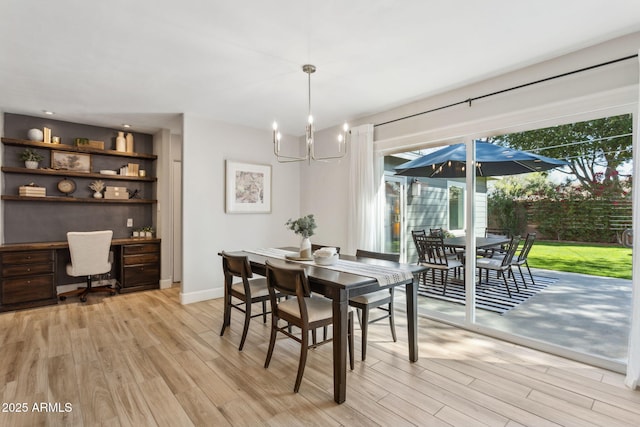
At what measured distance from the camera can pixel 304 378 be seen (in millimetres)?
2443

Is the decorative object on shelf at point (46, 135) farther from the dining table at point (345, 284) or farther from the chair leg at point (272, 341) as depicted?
the chair leg at point (272, 341)

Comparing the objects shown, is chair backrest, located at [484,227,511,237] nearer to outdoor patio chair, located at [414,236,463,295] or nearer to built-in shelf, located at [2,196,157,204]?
outdoor patio chair, located at [414,236,463,295]

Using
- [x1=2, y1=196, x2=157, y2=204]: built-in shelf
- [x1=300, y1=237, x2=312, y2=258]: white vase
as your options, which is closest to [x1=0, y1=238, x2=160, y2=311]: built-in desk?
[x1=2, y1=196, x2=157, y2=204]: built-in shelf

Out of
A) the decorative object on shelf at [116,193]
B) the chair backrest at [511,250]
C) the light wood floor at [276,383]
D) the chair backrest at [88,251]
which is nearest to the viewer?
the light wood floor at [276,383]

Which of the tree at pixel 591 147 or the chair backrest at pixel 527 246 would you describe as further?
the chair backrest at pixel 527 246

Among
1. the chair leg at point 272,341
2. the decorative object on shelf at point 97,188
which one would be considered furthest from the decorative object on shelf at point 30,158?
the chair leg at point 272,341

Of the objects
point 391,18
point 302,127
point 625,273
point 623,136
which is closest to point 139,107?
point 302,127

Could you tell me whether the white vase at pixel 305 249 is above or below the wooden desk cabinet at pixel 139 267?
above

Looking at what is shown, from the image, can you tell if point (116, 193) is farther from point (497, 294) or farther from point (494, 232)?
point (497, 294)

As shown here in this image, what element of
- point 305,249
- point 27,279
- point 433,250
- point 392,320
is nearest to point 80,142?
point 27,279

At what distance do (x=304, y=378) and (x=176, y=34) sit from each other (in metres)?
2.78

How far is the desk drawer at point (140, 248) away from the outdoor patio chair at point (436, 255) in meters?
4.04

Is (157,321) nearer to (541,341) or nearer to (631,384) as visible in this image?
(541,341)

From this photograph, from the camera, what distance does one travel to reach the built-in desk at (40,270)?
13.0ft
